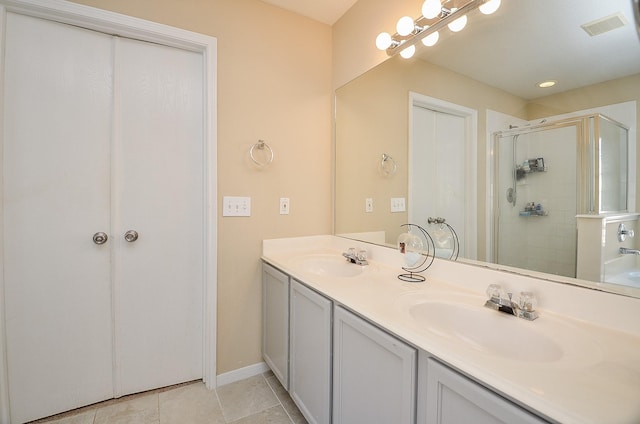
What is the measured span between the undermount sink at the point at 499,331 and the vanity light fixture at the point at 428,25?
1188 millimetres

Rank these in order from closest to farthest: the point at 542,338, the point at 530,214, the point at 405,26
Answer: the point at 542,338, the point at 530,214, the point at 405,26

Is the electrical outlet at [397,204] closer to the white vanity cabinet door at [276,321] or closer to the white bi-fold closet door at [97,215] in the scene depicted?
the white vanity cabinet door at [276,321]

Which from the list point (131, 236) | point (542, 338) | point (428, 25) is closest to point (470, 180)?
point (542, 338)

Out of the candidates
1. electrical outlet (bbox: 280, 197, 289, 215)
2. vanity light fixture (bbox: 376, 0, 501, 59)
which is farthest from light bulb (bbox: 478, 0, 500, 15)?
electrical outlet (bbox: 280, 197, 289, 215)

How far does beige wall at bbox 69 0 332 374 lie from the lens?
166 centimetres

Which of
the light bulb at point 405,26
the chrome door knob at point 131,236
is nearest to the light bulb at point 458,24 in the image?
the light bulb at point 405,26

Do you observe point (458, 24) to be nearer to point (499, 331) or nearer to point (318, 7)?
point (318, 7)

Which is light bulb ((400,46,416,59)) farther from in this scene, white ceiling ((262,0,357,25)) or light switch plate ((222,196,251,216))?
light switch plate ((222,196,251,216))

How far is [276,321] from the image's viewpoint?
1.61 metres

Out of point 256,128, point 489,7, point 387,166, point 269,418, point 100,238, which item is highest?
→ point 489,7

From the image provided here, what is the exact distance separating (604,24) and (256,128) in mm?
1587

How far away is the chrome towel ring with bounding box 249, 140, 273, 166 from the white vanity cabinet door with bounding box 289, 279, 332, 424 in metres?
0.83

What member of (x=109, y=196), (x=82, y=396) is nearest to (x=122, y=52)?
(x=109, y=196)

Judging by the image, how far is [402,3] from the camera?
148cm
